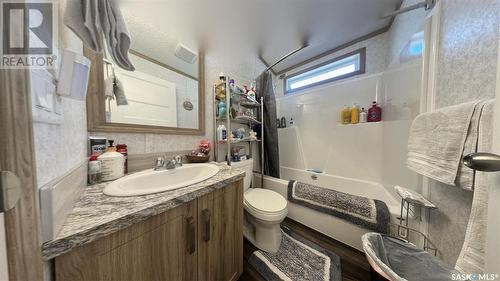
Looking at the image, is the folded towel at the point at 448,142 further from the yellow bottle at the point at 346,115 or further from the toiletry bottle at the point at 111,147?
the toiletry bottle at the point at 111,147

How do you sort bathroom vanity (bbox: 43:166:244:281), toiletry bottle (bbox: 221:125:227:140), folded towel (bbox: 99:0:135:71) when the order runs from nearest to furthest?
bathroom vanity (bbox: 43:166:244:281)
folded towel (bbox: 99:0:135:71)
toiletry bottle (bbox: 221:125:227:140)

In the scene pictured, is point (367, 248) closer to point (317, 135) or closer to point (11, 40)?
point (11, 40)

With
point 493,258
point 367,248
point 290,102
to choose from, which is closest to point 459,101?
point 493,258

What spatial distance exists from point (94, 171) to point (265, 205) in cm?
106

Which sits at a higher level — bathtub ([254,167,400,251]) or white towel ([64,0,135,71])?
white towel ([64,0,135,71])

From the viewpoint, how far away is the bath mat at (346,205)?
111 cm

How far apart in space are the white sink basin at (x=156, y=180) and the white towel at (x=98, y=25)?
1.66 ft

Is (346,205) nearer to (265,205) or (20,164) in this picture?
(265,205)

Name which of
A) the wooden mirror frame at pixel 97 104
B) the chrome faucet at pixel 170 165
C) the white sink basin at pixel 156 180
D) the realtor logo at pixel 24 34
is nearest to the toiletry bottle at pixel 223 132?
the white sink basin at pixel 156 180

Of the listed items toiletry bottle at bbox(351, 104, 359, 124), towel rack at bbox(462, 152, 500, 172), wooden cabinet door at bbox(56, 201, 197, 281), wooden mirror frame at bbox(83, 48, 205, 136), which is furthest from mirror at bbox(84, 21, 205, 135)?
toiletry bottle at bbox(351, 104, 359, 124)

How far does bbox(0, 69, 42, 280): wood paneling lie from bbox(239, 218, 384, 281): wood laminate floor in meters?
1.10

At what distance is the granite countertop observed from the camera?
0.34 m

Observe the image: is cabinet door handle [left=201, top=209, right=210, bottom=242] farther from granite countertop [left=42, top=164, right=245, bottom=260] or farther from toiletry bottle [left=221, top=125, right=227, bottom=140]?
toiletry bottle [left=221, top=125, right=227, bottom=140]

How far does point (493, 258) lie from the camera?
35cm
